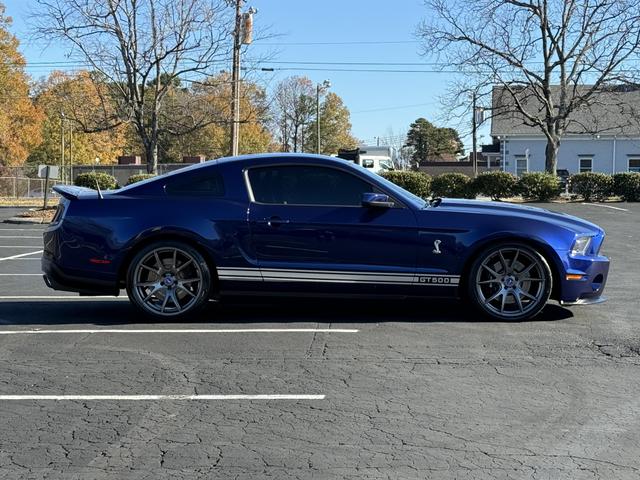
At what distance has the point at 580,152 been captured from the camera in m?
44.9

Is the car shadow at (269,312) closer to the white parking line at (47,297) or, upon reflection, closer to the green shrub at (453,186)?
the white parking line at (47,297)

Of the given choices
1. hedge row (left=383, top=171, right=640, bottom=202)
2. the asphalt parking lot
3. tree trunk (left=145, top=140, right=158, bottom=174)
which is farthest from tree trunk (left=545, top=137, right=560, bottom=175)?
the asphalt parking lot

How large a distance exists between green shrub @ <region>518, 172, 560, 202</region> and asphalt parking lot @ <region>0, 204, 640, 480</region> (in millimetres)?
22089

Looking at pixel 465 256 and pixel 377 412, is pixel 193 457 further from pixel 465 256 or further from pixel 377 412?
pixel 465 256

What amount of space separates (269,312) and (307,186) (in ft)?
4.93

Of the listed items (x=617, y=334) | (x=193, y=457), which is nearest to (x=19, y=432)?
(x=193, y=457)

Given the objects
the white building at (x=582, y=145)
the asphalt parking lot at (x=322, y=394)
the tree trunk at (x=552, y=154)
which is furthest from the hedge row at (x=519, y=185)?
the asphalt parking lot at (x=322, y=394)

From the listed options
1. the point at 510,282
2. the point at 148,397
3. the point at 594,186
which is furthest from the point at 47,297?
the point at 594,186

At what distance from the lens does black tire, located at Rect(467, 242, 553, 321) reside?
639 centimetres

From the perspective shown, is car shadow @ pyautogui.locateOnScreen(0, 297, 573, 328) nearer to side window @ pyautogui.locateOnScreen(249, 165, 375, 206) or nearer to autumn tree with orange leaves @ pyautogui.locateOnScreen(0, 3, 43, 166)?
side window @ pyautogui.locateOnScreen(249, 165, 375, 206)

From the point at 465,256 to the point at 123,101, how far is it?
976 inches

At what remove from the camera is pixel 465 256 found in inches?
252

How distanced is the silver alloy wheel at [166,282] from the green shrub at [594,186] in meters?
25.9

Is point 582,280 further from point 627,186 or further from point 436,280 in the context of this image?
point 627,186
